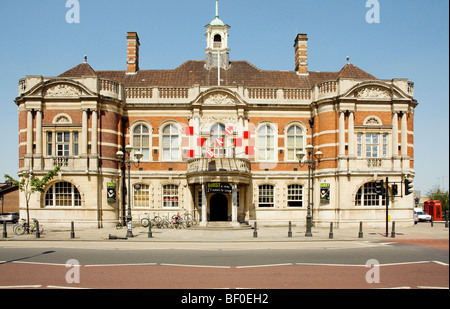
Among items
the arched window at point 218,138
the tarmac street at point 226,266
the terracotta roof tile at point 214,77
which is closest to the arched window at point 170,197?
the arched window at point 218,138

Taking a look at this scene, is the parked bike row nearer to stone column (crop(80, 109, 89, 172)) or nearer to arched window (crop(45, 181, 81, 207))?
arched window (crop(45, 181, 81, 207))

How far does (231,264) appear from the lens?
43.9 feet

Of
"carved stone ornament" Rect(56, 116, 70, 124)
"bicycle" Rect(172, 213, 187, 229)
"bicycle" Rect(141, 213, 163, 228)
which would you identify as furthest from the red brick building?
"bicycle" Rect(172, 213, 187, 229)

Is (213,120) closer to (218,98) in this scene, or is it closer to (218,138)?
(218,138)

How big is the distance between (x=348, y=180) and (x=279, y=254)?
16.0 m

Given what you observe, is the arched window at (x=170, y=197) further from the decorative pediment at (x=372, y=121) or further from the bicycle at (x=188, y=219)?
the decorative pediment at (x=372, y=121)

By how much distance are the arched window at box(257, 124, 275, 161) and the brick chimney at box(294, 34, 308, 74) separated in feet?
25.9

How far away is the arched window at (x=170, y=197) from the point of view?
32031mm

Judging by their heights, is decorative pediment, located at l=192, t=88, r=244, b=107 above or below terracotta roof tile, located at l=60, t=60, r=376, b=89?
below

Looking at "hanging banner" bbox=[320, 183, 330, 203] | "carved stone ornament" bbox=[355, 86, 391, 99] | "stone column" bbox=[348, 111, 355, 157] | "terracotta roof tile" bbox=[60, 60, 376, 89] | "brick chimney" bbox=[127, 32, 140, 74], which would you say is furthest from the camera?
"brick chimney" bbox=[127, 32, 140, 74]

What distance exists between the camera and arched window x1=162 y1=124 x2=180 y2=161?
106 feet

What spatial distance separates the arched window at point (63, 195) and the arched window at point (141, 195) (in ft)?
13.6

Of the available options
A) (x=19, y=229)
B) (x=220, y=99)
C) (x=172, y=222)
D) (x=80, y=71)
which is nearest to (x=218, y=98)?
(x=220, y=99)
